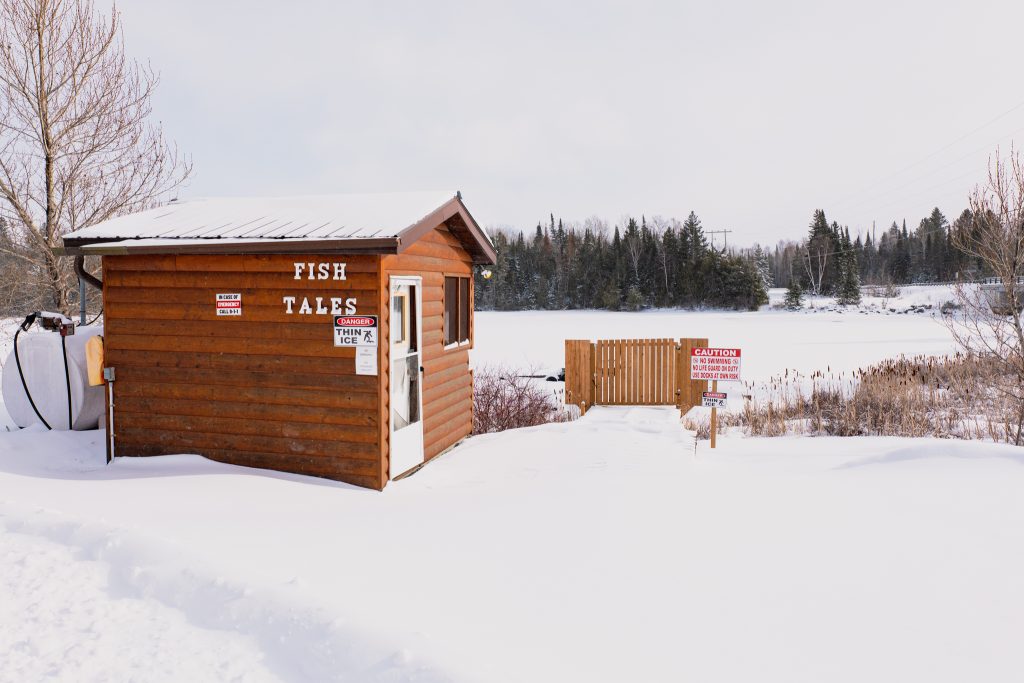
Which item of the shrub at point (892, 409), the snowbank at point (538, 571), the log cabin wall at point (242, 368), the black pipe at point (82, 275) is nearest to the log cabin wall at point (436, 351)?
the log cabin wall at point (242, 368)

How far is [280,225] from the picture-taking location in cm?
679

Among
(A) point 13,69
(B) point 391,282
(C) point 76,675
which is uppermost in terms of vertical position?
(A) point 13,69

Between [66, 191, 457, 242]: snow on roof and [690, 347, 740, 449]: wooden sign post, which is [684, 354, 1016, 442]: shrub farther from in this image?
[66, 191, 457, 242]: snow on roof

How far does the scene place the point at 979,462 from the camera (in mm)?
6582

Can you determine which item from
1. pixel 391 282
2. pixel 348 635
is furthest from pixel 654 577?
pixel 391 282

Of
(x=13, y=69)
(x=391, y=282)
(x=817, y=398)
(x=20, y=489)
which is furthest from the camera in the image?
(x=817, y=398)

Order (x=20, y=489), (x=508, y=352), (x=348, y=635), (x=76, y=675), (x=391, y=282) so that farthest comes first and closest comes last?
(x=508, y=352), (x=391, y=282), (x=20, y=489), (x=348, y=635), (x=76, y=675)

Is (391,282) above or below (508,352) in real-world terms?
above

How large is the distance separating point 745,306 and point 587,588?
166ft

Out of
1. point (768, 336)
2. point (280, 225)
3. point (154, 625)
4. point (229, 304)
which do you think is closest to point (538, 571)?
point (154, 625)

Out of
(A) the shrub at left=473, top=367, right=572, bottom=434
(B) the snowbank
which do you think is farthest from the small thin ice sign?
(A) the shrub at left=473, top=367, right=572, bottom=434

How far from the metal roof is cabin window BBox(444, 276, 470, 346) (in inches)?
35.7

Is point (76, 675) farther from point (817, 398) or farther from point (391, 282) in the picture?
point (817, 398)

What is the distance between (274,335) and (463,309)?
3.23 meters
